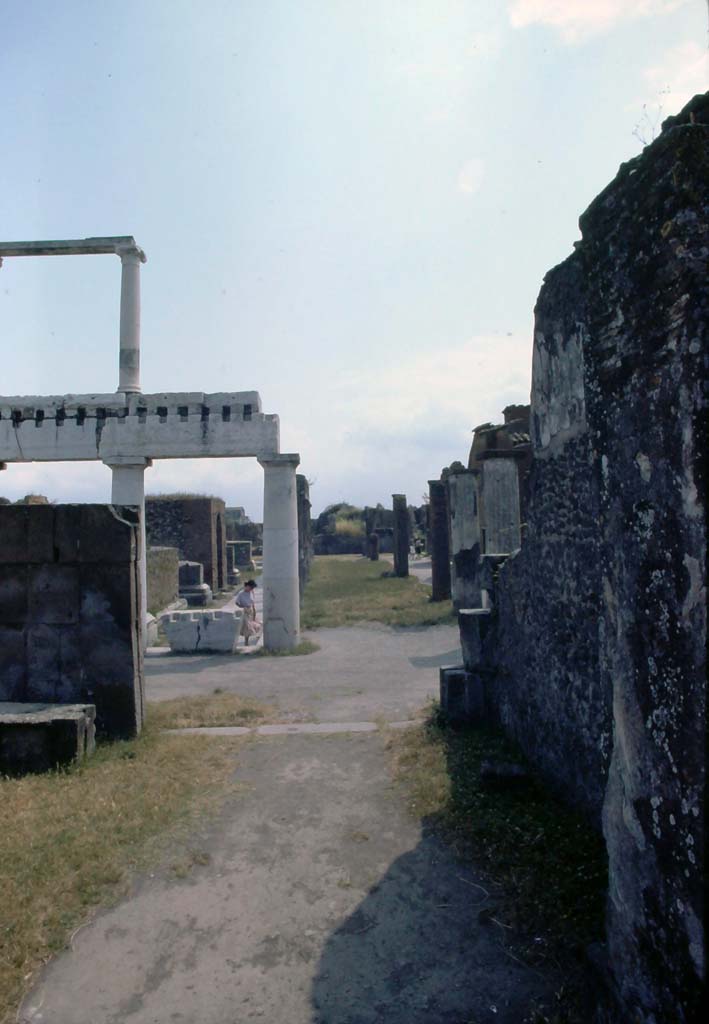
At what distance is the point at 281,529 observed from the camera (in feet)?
37.6

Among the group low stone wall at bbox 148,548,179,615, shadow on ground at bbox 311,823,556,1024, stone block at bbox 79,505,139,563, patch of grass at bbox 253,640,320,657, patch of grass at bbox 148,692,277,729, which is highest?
stone block at bbox 79,505,139,563

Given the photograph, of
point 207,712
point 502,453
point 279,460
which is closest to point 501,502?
point 502,453

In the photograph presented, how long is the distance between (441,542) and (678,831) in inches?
624

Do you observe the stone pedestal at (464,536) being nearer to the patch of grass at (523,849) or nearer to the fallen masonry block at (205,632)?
the fallen masonry block at (205,632)

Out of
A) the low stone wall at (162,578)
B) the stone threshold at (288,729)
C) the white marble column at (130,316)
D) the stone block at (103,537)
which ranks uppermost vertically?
the white marble column at (130,316)

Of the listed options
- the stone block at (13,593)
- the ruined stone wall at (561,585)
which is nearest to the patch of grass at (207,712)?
the stone block at (13,593)

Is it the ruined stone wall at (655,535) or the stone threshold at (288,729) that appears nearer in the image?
the ruined stone wall at (655,535)

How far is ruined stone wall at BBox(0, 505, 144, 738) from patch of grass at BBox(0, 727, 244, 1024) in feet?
2.45

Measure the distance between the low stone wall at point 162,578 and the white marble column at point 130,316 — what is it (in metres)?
5.90

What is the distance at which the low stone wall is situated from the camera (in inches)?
639

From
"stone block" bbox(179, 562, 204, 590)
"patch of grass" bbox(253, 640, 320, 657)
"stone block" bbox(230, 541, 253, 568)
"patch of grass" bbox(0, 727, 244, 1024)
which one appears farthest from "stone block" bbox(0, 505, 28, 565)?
"stone block" bbox(230, 541, 253, 568)

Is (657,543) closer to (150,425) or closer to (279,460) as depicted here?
(279,460)

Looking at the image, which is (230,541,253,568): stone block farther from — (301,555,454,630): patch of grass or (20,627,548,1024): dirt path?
(20,627,548,1024): dirt path

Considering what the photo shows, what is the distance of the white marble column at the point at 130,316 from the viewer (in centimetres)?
1165
